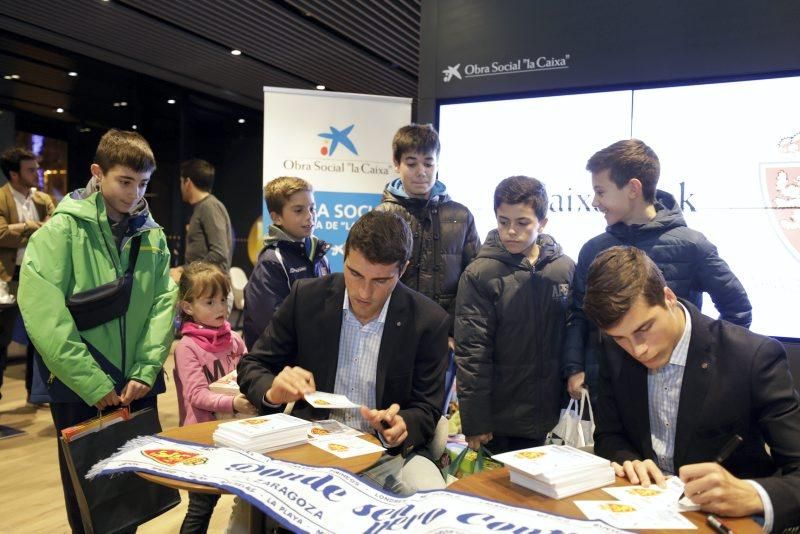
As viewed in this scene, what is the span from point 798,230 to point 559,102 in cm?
141

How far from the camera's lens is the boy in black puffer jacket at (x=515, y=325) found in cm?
273

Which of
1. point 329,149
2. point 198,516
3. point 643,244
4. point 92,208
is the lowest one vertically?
point 198,516

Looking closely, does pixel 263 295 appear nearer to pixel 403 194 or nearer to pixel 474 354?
pixel 403 194

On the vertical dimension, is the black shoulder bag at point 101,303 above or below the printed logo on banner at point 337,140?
below

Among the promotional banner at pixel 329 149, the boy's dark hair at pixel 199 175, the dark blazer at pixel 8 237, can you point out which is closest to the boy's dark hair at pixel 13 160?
the dark blazer at pixel 8 237

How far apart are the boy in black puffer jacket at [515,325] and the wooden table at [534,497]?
1.07 metres

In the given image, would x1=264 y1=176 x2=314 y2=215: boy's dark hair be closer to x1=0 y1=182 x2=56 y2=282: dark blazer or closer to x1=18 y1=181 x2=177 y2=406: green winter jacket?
x1=18 y1=181 x2=177 y2=406: green winter jacket

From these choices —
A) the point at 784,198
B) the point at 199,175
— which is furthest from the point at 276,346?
the point at 199,175

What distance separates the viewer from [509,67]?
13.0ft

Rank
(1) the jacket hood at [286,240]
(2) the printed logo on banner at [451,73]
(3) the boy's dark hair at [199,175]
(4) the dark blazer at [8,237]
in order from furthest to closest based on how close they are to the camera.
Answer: (4) the dark blazer at [8,237]
(3) the boy's dark hair at [199,175]
(2) the printed logo on banner at [451,73]
(1) the jacket hood at [286,240]

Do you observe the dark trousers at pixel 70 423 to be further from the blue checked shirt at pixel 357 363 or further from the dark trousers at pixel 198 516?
the blue checked shirt at pixel 357 363

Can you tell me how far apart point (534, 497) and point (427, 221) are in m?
1.95

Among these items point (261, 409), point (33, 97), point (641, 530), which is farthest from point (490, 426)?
point (33, 97)

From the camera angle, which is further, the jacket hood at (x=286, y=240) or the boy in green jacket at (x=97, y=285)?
the jacket hood at (x=286, y=240)
